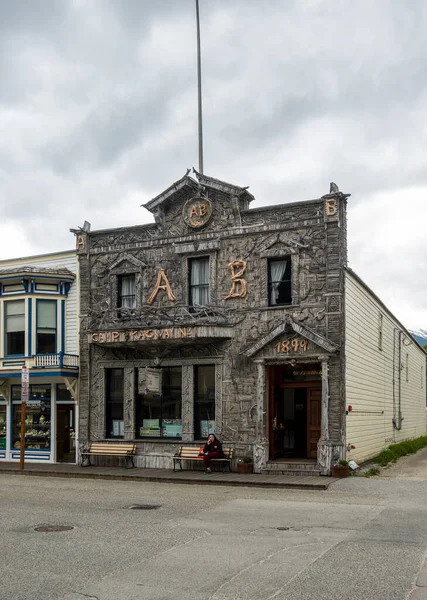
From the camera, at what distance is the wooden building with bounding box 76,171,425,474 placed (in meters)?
21.7

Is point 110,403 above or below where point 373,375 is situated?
below

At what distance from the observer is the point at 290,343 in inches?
859

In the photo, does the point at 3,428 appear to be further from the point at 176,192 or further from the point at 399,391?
the point at 399,391

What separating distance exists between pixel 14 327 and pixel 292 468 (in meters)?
11.3

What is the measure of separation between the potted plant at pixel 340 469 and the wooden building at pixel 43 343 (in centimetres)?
938

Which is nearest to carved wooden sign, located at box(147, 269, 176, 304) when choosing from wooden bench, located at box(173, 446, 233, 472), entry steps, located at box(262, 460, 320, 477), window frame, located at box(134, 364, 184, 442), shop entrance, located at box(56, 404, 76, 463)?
window frame, located at box(134, 364, 184, 442)

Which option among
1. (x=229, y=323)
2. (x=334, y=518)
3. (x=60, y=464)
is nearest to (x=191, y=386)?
(x=229, y=323)

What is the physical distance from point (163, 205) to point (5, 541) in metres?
14.9

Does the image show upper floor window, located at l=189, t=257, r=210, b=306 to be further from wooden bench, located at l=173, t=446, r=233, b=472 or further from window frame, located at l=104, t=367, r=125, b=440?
wooden bench, located at l=173, t=446, r=233, b=472

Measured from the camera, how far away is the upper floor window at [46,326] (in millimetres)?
25922

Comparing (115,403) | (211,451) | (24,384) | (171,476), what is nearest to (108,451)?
(115,403)

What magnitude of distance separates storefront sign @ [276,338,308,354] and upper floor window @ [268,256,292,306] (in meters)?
1.28

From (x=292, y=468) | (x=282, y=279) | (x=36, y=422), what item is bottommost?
(x=292, y=468)

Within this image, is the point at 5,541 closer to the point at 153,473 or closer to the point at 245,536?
the point at 245,536
